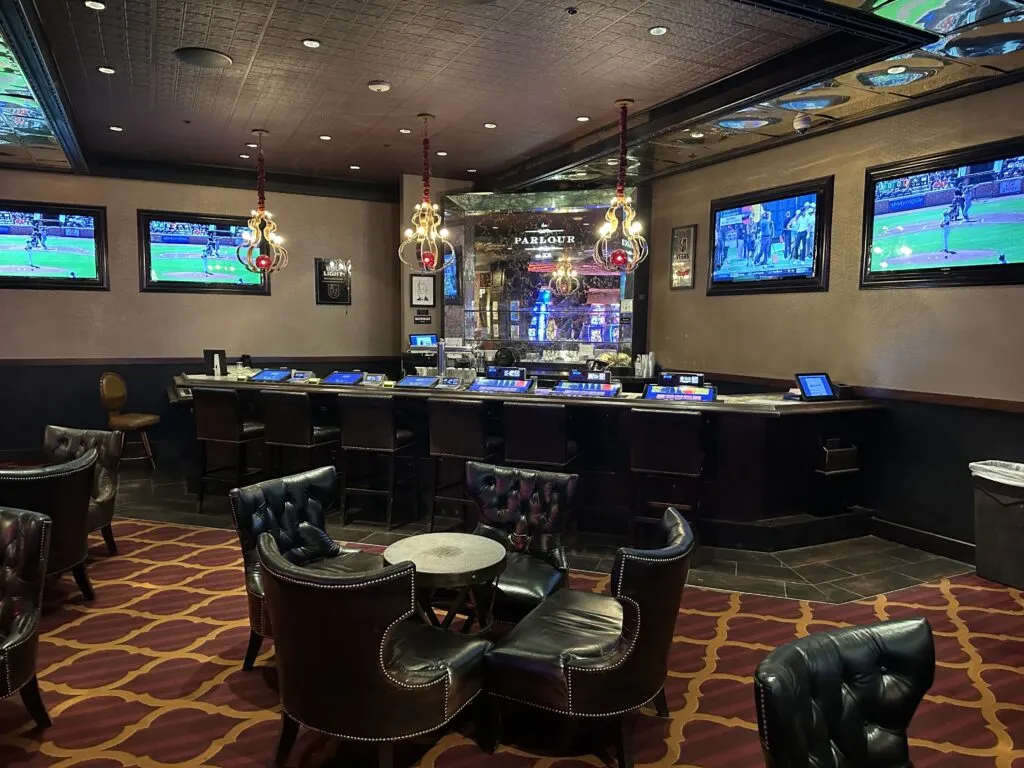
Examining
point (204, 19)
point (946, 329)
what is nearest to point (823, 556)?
point (946, 329)

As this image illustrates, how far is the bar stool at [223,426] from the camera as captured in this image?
5.60m

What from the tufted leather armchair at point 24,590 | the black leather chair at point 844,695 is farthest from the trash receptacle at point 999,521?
the tufted leather armchair at point 24,590

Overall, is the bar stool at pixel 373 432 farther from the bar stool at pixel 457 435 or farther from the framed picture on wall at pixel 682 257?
the framed picture on wall at pixel 682 257

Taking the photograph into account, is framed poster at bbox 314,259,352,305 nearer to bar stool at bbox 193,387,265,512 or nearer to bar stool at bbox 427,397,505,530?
bar stool at bbox 193,387,265,512

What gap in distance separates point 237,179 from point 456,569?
24.0ft

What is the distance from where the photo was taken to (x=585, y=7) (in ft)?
12.9

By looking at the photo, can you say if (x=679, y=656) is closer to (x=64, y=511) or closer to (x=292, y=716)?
(x=292, y=716)

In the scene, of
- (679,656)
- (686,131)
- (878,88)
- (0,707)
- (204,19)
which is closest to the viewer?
(0,707)

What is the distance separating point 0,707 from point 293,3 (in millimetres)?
3828

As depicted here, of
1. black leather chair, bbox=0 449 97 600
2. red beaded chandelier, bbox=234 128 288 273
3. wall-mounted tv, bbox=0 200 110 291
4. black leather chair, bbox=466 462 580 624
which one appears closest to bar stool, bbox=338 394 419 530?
black leather chair, bbox=466 462 580 624

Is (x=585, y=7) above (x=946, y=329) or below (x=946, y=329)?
A: above

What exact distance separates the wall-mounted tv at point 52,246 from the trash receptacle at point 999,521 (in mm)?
8799

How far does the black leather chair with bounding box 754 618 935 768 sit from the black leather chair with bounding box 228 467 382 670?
2.26 m

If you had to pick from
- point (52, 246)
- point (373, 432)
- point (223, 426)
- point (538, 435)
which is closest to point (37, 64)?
point (223, 426)
